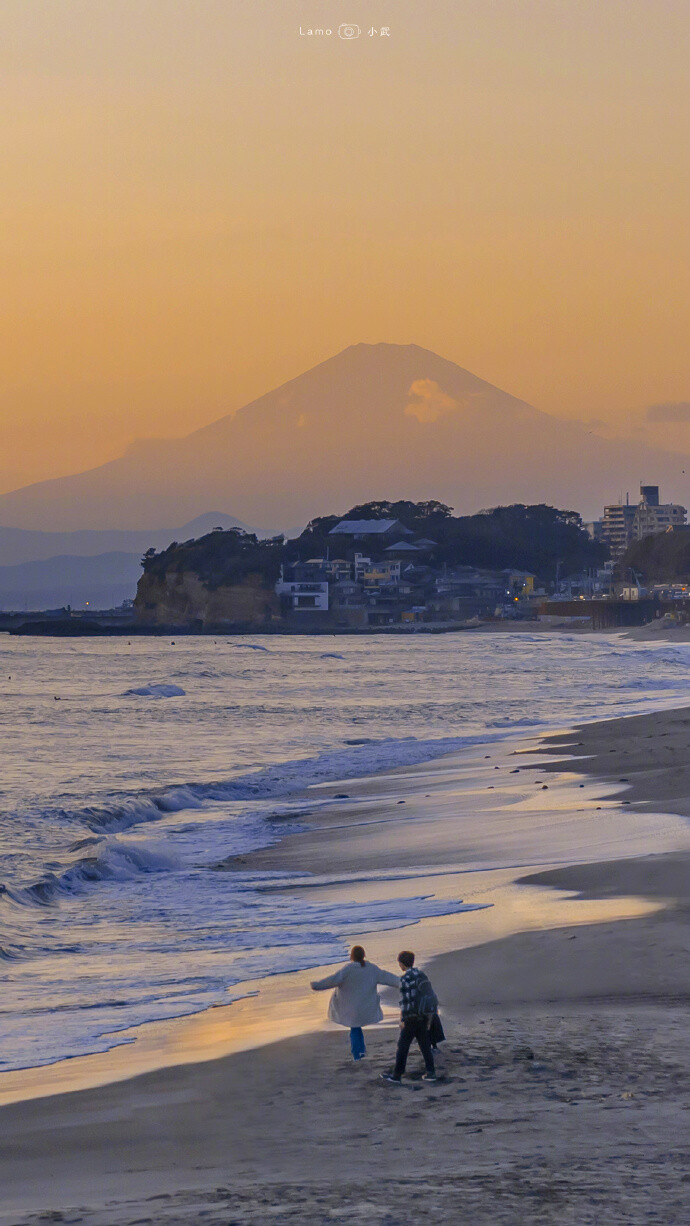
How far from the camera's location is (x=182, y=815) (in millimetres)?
22188

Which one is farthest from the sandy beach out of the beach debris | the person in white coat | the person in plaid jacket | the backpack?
the beach debris

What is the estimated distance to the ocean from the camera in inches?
429

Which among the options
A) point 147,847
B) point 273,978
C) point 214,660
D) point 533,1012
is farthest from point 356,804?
point 214,660

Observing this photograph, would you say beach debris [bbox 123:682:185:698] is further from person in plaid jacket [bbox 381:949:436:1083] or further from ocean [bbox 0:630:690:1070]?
person in plaid jacket [bbox 381:949:436:1083]

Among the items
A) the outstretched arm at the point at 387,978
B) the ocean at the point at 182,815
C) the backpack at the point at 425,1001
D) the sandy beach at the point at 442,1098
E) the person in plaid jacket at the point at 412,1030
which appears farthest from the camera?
the ocean at the point at 182,815

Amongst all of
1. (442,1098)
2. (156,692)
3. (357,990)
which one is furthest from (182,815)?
(156,692)

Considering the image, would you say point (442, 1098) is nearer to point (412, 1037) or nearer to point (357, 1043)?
point (412, 1037)

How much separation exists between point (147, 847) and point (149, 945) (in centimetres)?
623

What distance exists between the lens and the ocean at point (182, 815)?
10.9m

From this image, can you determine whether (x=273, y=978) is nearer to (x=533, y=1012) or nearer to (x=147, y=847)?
(x=533, y=1012)

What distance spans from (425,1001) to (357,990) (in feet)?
2.52

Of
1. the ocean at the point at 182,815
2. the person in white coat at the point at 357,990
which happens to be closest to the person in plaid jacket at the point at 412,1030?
the person in white coat at the point at 357,990

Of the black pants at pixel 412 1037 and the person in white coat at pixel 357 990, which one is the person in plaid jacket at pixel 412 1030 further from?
the person in white coat at pixel 357 990

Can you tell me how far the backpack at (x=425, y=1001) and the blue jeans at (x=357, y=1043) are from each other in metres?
0.61
